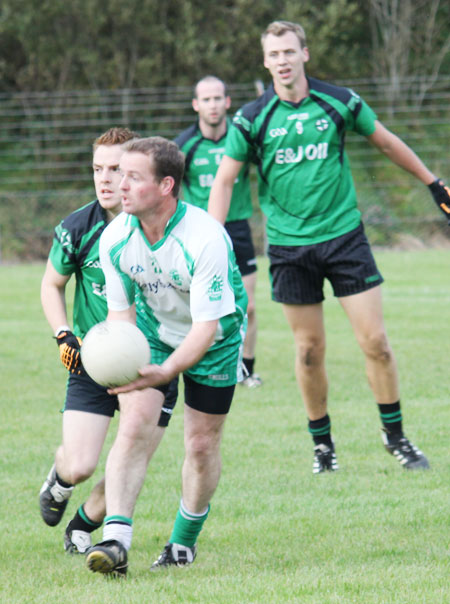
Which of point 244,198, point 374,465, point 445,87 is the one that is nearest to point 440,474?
point 374,465

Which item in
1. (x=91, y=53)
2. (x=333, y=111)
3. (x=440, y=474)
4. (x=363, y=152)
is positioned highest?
(x=333, y=111)

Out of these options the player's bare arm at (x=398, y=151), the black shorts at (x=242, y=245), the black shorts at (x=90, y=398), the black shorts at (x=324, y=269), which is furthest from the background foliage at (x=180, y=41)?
the black shorts at (x=90, y=398)

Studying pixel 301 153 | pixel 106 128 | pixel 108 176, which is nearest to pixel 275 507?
pixel 108 176

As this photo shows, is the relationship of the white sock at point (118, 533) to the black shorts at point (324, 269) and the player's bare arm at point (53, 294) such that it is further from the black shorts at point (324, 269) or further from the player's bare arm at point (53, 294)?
the black shorts at point (324, 269)

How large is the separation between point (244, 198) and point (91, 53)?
1833 cm

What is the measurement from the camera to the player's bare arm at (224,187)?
6164mm

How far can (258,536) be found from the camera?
4977 mm

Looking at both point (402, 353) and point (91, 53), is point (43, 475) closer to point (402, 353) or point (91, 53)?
point (402, 353)

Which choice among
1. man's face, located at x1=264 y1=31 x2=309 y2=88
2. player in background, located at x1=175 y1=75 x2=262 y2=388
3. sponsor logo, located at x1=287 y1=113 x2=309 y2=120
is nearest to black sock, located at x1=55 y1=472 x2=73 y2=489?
sponsor logo, located at x1=287 y1=113 x2=309 y2=120

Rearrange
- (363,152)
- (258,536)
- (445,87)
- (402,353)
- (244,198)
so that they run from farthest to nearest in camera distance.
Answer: (445,87), (363,152), (402,353), (244,198), (258,536)

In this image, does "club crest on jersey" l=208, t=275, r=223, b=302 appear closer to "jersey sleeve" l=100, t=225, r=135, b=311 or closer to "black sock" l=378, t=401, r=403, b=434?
"jersey sleeve" l=100, t=225, r=135, b=311

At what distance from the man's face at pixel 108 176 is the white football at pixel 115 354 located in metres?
1.04

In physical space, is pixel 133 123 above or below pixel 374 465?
below

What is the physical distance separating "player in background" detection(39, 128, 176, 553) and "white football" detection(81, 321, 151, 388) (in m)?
0.71
